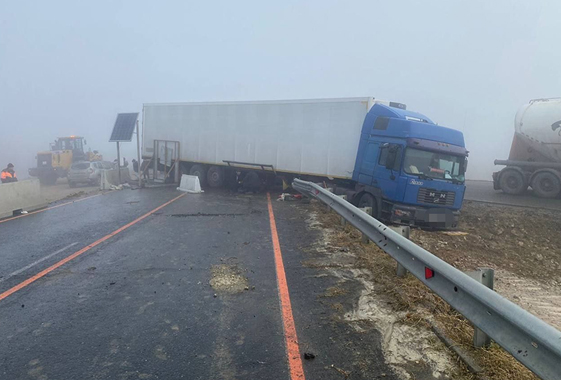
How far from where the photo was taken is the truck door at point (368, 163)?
10.8 m

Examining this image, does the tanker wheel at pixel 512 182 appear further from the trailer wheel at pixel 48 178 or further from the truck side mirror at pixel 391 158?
the trailer wheel at pixel 48 178

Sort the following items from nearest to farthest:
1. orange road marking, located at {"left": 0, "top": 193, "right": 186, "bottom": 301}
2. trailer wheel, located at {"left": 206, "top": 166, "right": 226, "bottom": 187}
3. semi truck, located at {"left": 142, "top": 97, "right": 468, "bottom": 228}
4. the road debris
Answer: the road debris
orange road marking, located at {"left": 0, "top": 193, "right": 186, "bottom": 301}
semi truck, located at {"left": 142, "top": 97, "right": 468, "bottom": 228}
trailer wheel, located at {"left": 206, "top": 166, "right": 226, "bottom": 187}

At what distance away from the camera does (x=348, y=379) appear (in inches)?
114

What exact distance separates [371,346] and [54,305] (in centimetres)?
356

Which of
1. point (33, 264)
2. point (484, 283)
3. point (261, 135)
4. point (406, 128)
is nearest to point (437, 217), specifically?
point (406, 128)

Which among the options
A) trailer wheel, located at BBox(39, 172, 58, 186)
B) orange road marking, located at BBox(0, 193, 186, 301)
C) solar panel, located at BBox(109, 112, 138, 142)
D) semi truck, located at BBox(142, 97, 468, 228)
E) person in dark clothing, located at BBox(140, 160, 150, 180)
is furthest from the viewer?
trailer wheel, located at BBox(39, 172, 58, 186)

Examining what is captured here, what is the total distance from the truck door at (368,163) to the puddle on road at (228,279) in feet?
20.7

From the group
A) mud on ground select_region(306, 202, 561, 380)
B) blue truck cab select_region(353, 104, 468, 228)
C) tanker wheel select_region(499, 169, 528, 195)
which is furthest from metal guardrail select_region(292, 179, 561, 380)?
tanker wheel select_region(499, 169, 528, 195)

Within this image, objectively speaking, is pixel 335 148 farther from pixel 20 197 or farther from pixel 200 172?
pixel 20 197

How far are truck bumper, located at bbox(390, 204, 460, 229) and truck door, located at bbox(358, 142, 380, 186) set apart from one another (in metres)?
1.50

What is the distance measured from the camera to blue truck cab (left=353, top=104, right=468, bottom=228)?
951 cm

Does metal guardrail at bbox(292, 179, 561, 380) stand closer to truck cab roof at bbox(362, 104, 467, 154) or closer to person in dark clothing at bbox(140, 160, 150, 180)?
truck cab roof at bbox(362, 104, 467, 154)

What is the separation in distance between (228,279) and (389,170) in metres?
6.29

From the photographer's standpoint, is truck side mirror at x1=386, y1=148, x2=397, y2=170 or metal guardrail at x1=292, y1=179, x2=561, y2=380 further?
truck side mirror at x1=386, y1=148, x2=397, y2=170
